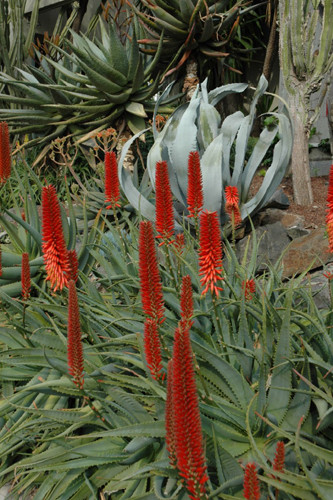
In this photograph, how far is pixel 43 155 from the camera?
232 inches

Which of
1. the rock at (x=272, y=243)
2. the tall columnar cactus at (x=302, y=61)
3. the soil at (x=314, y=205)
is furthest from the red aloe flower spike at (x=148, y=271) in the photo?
the tall columnar cactus at (x=302, y=61)

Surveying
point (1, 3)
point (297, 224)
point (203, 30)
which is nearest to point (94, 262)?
point (297, 224)

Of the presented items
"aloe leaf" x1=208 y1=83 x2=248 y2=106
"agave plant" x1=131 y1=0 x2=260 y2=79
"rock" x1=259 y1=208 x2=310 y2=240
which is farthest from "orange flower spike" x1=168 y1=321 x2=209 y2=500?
"agave plant" x1=131 y1=0 x2=260 y2=79

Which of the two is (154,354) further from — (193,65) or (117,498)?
A: (193,65)

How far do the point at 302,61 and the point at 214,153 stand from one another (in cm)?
164

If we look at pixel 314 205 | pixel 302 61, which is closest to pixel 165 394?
pixel 314 205

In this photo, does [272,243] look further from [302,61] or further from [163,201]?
[163,201]

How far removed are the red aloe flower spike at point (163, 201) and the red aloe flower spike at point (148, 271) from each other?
33 cm

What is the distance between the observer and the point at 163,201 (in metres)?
1.68

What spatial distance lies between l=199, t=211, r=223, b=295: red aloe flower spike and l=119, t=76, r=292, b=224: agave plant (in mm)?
1982

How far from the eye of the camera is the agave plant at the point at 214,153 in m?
3.48

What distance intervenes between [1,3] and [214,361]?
761 centimetres

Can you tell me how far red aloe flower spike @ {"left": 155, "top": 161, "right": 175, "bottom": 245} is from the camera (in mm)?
1667

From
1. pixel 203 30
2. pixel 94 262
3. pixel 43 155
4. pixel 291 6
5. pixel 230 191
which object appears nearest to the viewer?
pixel 230 191
